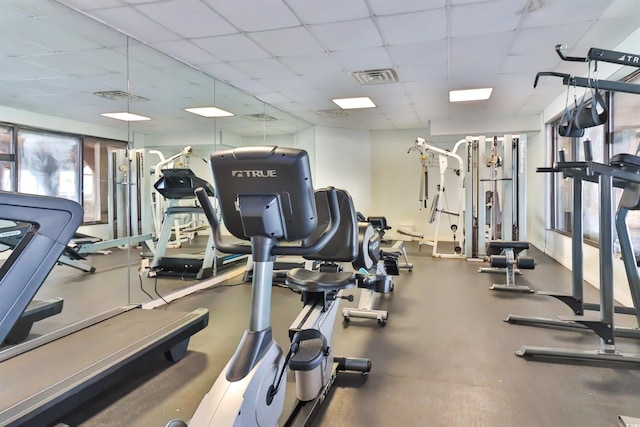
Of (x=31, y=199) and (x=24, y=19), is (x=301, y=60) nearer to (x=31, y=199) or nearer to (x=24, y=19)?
(x=24, y=19)

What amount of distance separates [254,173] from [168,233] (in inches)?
161

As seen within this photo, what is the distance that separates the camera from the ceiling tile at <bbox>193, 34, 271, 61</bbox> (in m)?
3.57

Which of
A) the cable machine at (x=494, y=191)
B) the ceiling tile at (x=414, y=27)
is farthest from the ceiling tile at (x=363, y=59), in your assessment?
the cable machine at (x=494, y=191)

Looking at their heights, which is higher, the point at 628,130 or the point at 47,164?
the point at 628,130

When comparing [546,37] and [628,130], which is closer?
[546,37]

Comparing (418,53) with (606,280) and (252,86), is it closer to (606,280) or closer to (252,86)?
(252,86)

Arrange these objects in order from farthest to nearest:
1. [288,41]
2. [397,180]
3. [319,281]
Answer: [397,180], [288,41], [319,281]

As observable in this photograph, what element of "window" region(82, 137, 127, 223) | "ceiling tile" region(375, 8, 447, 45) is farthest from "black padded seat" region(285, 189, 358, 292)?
"window" region(82, 137, 127, 223)

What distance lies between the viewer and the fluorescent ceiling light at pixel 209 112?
5823mm

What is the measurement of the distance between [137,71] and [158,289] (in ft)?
7.99

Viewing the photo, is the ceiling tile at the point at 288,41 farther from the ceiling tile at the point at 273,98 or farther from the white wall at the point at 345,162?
the white wall at the point at 345,162

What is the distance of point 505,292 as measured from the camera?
4.25 meters

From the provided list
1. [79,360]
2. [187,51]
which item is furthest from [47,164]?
[79,360]

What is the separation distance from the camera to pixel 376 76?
474 centimetres
